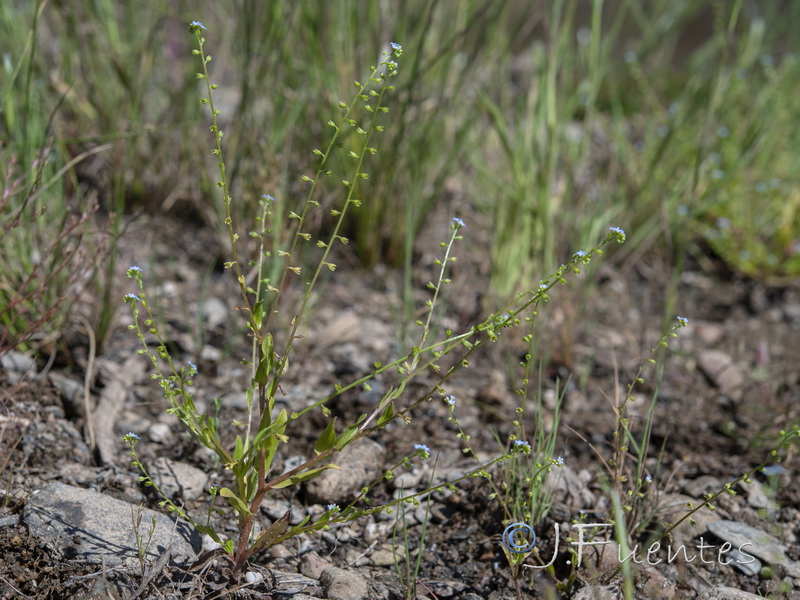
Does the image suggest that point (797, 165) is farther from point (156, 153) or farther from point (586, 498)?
point (156, 153)

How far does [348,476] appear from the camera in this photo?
69.4 inches

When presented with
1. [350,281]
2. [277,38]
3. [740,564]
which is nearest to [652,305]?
[350,281]

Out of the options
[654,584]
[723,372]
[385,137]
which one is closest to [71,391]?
[385,137]

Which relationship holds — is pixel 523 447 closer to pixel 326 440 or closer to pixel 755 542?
pixel 326 440

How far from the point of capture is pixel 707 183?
3.12 metres

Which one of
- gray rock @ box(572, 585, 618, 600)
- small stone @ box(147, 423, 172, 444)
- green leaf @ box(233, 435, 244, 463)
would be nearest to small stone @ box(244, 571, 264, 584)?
green leaf @ box(233, 435, 244, 463)

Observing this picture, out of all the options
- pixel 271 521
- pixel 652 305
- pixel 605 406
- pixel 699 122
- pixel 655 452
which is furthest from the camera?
pixel 699 122

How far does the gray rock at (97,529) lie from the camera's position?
144 centimetres

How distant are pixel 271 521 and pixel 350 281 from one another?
1.12m

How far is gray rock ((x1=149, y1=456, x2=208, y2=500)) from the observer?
1706mm

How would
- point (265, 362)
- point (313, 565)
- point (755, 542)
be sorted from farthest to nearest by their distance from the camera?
1. point (755, 542)
2. point (313, 565)
3. point (265, 362)

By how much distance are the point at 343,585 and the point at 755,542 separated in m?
0.91

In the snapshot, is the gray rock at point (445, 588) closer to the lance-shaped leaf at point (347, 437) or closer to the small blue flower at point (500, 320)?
the lance-shaped leaf at point (347, 437)

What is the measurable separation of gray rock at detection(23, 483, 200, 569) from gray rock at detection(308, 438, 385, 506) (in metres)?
0.30
